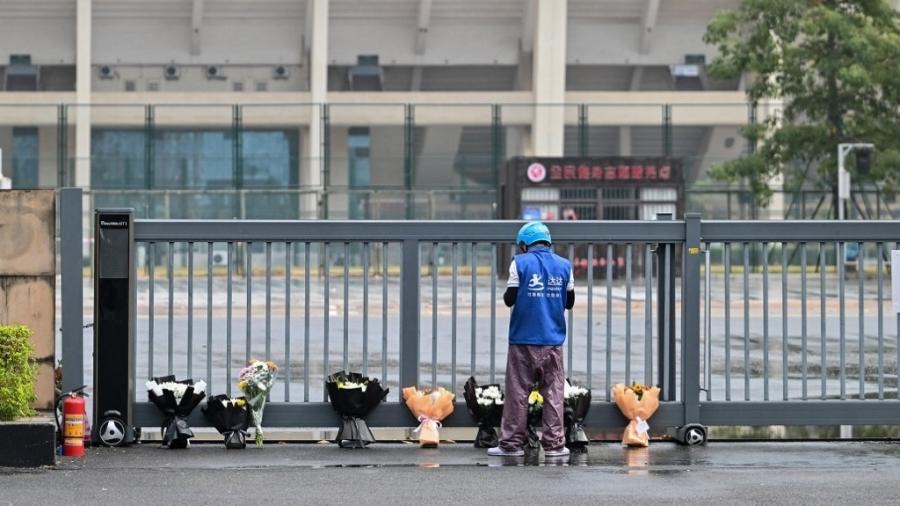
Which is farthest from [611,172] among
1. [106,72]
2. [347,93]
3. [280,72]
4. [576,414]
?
[576,414]

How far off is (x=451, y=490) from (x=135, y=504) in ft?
5.64

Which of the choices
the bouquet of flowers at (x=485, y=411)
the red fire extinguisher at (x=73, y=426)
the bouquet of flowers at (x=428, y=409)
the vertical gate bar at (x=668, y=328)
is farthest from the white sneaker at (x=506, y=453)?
the red fire extinguisher at (x=73, y=426)

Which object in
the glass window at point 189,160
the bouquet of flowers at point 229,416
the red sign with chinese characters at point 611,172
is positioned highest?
the glass window at point 189,160

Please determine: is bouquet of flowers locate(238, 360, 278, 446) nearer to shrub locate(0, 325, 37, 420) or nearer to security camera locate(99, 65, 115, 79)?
shrub locate(0, 325, 37, 420)

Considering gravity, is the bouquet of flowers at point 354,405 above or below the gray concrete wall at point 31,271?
below

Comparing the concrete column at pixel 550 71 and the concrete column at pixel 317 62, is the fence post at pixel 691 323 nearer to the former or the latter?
the concrete column at pixel 317 62

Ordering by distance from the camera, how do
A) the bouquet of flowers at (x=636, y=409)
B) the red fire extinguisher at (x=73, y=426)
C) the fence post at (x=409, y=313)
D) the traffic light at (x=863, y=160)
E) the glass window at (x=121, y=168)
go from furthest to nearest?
the glass window at (x=121, y=168) → the traffic light at (x=863, y=160) → the fence post at (x=409, y=313) → the bouquet of flowers at (x=636, y=409) → the red fire extinguisher at (x=73, y=426)

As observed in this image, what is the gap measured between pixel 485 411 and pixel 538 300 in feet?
3.09

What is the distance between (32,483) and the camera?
8.97 m

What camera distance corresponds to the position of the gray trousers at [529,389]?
10188 mm

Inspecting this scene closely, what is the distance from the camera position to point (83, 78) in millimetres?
52531

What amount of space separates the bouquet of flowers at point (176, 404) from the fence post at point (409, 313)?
1371 mm

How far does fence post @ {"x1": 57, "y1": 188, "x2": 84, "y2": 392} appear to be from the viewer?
34.5ft

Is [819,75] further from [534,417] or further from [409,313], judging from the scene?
[534,417]
